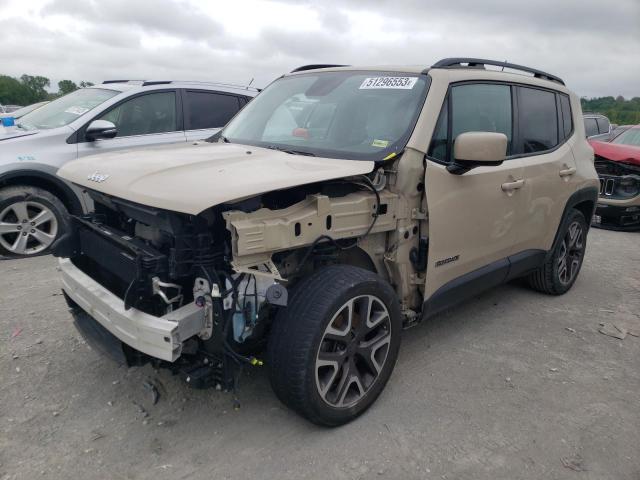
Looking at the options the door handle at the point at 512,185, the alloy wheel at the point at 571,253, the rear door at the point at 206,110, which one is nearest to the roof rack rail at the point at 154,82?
the rear door at the point at 206,110

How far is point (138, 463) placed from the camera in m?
2.47

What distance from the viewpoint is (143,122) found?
19.6ft

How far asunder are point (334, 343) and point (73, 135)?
429 centimetres

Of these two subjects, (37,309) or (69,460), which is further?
(37,309)

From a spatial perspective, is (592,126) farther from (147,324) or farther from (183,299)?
(147,324)

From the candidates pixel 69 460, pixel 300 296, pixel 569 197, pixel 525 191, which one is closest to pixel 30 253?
pixel 69 460

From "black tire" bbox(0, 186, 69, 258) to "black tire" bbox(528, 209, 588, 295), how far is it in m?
4.76

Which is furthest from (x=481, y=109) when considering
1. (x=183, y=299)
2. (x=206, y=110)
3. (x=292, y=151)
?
(x=206, y=110)

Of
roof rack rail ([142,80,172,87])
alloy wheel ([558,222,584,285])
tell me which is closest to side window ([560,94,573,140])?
alloy wheel ([558,222,584,285])

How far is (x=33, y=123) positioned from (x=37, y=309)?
2.87 meters

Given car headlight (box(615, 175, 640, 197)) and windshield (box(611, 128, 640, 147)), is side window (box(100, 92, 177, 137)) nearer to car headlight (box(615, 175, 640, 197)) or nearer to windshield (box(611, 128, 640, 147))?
car headlight (box(615, 175, 640, 197))

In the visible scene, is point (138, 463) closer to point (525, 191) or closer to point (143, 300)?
point (143, 300)

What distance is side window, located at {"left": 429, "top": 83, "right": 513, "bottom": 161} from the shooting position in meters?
3.19

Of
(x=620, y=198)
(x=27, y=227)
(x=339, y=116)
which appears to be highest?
(x=339, y=116)
